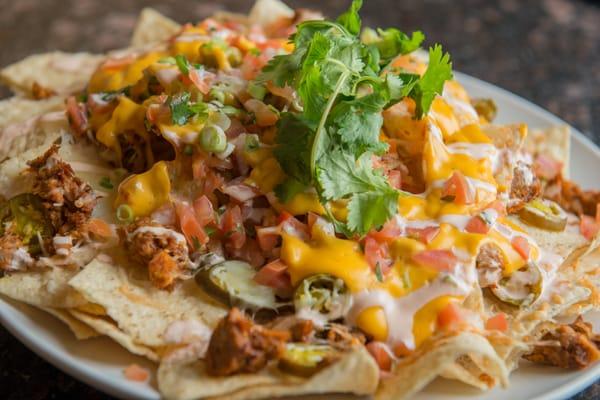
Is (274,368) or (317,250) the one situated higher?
(317,250)

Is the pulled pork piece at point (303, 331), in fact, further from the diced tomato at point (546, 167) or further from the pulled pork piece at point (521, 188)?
the diced tomato at point (546, 167)

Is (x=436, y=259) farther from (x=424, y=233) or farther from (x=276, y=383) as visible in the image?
(x=276, y=383)

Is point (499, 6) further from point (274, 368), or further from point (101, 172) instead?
point (274, 368)

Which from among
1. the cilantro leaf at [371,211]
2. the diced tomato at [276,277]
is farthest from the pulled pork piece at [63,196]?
the cilantro leaf at [371,211]

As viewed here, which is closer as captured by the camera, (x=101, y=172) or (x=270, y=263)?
(x=270, y=263)

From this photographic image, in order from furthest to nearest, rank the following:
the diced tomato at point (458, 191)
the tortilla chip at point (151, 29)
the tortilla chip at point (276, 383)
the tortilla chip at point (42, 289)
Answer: the tortilla chip at point (151, 29) < the diced tomato at point (458, 191) < the tortilla chip at point (42, 289) < the tortilla chip at point (276, 383)

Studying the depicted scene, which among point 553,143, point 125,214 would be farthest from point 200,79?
point 553,143

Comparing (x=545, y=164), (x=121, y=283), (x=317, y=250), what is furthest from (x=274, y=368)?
(x=545, y=164)
